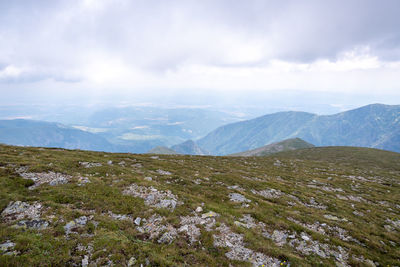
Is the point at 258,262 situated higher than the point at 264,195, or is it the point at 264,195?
the point at 258,262

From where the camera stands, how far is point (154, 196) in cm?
1625

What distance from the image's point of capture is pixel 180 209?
14875 millimetres

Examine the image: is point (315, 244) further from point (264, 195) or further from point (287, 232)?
point (264, 195)

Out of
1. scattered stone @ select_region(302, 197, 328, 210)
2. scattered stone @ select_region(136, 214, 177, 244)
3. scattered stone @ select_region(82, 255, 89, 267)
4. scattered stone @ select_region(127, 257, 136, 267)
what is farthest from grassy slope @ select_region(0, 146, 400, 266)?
scattered stone @ select_region(302, 197, 328, 210)

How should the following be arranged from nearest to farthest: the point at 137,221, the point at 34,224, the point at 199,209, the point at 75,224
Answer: the point at 34,224 → the point at 75,224 → the point at 137,221 → the point at 199,209

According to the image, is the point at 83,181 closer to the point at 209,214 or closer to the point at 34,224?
the point at 34,224

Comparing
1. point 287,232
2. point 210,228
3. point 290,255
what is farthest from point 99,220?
point 287,232

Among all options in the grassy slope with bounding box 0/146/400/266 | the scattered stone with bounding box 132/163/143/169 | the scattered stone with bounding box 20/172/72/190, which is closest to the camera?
the grassy slope with bounding box 0/146/400/266

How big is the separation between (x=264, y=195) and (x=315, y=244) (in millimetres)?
8810

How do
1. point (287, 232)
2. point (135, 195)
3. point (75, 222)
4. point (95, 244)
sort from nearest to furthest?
point (95, 244), point (75, 222), point (287, 232), point (135, 195)

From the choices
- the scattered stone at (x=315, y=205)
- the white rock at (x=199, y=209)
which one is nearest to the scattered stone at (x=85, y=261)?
the white rock at (x=199, y=209)

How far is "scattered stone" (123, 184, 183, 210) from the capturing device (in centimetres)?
1530

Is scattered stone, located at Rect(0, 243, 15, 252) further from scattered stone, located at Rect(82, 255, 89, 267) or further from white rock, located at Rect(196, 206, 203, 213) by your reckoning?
white rock, located at Rect(196, 206, 203, 213)

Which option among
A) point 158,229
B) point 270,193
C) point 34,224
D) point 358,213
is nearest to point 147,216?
point 158,229
